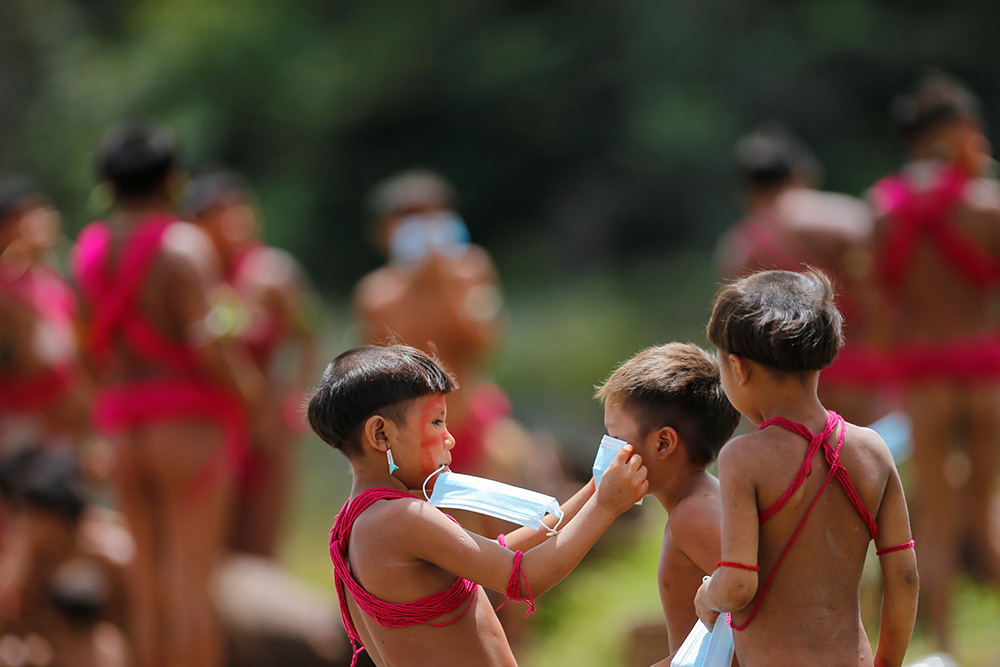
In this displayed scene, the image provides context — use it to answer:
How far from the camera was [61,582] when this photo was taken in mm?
4484

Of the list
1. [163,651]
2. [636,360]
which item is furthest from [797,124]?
[636,360]

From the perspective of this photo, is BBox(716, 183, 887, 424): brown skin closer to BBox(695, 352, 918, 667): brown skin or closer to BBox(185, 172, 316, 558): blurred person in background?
BBox(185, 172, 316, 558): blurred person in background

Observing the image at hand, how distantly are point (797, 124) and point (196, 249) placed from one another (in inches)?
443

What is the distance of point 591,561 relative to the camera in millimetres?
6598

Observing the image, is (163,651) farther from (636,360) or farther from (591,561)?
(636,360)

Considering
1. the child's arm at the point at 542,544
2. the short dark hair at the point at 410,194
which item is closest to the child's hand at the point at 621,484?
the child's arm at the point at 542,544

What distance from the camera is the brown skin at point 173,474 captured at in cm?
435

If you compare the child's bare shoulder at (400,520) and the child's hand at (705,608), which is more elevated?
the child's bare shoulder at (400,520)

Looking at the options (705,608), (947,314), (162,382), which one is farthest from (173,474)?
(947,314)

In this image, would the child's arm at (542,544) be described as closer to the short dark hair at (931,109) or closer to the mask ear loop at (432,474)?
the mask ear loop at (432,474)

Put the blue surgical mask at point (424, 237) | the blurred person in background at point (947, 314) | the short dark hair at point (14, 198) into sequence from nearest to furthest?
the blurred person in background at point (947, 314) < the blue surgical mask at point (424, 237) < the short dark hair at point (14, 198)

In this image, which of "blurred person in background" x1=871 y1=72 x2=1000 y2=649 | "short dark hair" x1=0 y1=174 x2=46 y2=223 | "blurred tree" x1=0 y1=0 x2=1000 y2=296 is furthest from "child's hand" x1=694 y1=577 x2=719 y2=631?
"blurred tree" x1=0 y1=0 x2=1000 y2=296

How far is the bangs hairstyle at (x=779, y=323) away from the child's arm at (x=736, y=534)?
6.1 inches

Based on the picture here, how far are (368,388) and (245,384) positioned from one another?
2.73 metres
